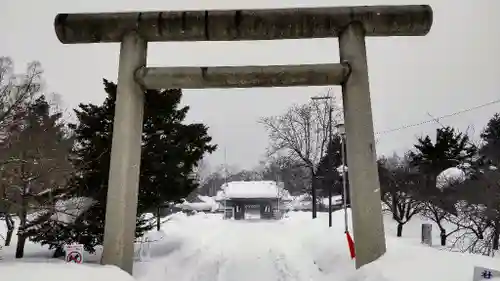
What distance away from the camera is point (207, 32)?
9312 millimetres

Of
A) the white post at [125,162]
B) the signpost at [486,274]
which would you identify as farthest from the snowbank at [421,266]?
the white post at [125,162]

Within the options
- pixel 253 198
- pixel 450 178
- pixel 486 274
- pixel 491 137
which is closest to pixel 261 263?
pixel 486 274

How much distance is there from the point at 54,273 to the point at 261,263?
25.5 feet

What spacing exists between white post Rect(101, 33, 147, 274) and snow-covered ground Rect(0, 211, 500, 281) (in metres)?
0.62

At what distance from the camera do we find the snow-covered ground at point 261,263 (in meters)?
7.10

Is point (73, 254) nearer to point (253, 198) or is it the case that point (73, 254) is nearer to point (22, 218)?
point (22, 218)

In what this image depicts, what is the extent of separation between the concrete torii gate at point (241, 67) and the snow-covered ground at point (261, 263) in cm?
137

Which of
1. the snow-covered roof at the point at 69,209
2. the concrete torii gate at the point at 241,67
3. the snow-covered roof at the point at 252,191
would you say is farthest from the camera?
the snow-covered roof at the point at 252,191

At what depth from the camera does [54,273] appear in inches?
261

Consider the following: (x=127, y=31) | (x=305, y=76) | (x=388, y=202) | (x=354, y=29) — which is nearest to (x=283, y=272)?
(x=305, y=76)

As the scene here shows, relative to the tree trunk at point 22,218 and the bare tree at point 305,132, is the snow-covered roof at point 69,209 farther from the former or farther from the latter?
the bare tree at point 305,132

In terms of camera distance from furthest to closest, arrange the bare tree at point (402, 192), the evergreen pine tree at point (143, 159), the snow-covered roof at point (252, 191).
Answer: the snow-covered roof at point (252, 191) < the bare tree at point (402, 192) < the evergreen pine tree at point (143, 159)

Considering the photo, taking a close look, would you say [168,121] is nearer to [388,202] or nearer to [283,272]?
[283,272]

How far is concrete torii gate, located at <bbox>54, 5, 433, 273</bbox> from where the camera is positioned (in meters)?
8.99
